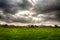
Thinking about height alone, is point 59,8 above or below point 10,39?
above

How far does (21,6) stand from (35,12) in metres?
0.93

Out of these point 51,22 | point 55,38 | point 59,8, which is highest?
point 59,8

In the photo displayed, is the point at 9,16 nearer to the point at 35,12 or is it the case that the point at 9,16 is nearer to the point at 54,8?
the point at 35,12

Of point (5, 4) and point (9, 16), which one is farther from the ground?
point (5, 4)

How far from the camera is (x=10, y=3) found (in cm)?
1023

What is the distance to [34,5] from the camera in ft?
33.6

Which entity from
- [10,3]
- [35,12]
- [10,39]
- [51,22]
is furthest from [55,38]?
[10,3]

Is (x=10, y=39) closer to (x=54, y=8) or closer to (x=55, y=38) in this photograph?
(x=55, y=38)

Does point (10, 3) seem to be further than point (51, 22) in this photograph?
No

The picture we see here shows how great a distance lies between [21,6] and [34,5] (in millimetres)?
791

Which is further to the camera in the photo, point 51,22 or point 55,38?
point 51,22

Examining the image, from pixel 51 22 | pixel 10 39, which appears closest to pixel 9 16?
pixel 10 39

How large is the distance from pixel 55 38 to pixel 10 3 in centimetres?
341

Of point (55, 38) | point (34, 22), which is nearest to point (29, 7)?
point (34, 22)
